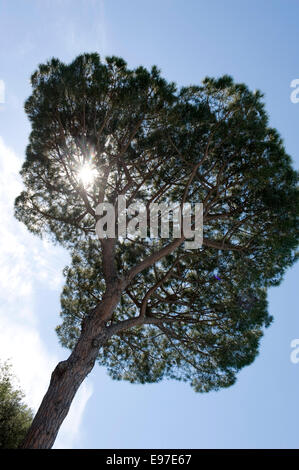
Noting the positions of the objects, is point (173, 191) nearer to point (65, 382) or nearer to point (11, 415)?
point (65, 382)

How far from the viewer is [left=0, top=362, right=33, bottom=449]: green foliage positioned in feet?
27.5

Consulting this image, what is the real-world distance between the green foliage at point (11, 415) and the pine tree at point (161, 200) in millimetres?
3833

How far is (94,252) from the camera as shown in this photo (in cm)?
733

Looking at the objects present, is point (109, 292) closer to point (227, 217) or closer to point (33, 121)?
point (227, 217)

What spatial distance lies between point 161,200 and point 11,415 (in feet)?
26.1

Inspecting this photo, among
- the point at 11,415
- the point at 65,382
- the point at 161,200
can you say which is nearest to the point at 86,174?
the point at 161,200

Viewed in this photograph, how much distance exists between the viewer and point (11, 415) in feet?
29.0

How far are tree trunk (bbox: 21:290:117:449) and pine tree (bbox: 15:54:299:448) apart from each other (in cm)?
2

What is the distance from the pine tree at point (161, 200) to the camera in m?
5.11

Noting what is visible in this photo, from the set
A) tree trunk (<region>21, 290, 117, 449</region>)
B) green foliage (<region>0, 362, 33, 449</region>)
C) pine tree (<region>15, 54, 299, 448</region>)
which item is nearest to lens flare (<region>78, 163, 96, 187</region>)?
pine tree (<region>15, 54, 299, 448</region>)

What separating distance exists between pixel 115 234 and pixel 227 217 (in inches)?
91.9

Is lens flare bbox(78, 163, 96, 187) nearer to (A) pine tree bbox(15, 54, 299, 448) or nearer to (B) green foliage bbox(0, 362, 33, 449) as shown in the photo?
(A) pine tree bbox(15, 54, 299, 448)

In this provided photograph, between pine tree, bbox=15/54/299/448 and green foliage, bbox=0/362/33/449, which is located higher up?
pine tree, bbox=15/54/299/448
